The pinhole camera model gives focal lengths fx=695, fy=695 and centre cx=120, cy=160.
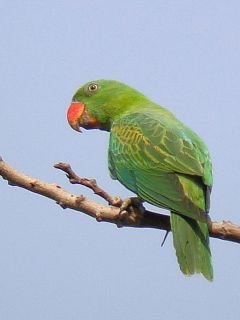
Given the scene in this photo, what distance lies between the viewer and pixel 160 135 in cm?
571

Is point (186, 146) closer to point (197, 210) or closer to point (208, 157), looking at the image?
point (208, 157)

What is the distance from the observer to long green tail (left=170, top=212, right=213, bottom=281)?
15.4 feet

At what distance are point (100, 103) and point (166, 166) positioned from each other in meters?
2.13

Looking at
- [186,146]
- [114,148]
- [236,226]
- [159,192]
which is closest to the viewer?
[236,226]

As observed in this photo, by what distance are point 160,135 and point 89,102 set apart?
1898mm

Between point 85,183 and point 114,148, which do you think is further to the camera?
point 114,148

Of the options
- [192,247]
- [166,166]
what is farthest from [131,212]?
[166,166]

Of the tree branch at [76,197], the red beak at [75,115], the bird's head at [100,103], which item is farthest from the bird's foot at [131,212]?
the red beak at [75,115]

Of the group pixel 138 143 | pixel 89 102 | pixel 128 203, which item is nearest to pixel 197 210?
pixel 128 203

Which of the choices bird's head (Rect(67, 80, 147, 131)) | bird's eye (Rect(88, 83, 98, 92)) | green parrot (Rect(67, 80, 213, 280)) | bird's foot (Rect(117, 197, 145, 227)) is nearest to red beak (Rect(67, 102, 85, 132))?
bird's head (Rect(67, 80, 147, 131))

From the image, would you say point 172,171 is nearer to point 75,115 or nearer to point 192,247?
point 192,247

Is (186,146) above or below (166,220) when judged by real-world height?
above

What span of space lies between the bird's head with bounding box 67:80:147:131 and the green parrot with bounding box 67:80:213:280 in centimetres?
1

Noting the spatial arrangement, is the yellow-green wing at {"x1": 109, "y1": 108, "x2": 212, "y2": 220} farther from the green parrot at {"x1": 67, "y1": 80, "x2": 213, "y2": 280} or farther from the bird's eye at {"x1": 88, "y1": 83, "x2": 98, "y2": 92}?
the bird's eye at {"x1": 88, "y1": 83, "x2": 98, "y2": 92}
